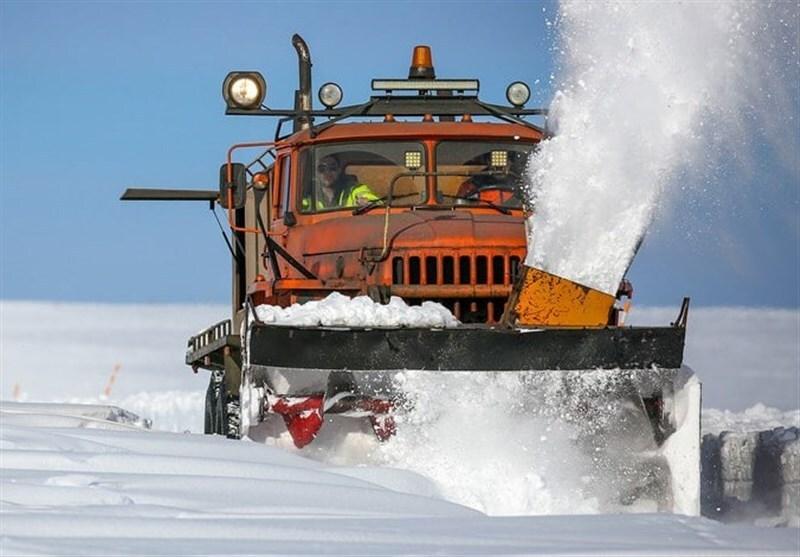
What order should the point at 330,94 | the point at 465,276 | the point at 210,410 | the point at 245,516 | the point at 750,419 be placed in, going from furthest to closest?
the point at 750,419 → the point at 210,410 → the point at 330,94 → the point at 465,276 → the point at 245,516

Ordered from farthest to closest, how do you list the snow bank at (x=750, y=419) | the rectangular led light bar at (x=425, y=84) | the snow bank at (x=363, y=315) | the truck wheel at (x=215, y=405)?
the snow bank at (x=750, y=419) < the truck wheel at (x=215, y=405) < the rectangular led light bar at (x=425, y=84) < the snow bank at (x=363, y=315)

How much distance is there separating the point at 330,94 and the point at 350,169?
802mm

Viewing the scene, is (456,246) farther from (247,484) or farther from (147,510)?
(147,510)

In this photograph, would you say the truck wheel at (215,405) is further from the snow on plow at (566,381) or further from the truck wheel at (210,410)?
the snow on plow at (566,381)

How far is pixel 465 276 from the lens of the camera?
9.99m

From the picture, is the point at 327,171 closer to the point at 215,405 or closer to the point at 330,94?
the point at 330,94

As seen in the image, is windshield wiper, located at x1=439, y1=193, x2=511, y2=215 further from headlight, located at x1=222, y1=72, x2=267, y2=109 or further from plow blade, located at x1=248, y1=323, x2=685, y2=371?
plow blade, located at x1=248, y1=323, x2=685, y2=371

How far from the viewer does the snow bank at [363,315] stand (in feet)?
29.2

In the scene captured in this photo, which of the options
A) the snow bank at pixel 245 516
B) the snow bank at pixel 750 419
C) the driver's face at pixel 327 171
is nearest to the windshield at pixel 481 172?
the driver's face at pixel 327 171

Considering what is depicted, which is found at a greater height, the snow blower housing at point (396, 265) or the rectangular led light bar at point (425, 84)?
the rectangular led light bar at point (425, 84)

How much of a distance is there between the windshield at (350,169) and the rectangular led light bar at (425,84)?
0.65 meters

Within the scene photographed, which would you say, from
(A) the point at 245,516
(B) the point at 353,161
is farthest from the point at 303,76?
(A) the point at 245,516

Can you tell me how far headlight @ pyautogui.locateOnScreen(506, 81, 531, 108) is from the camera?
11.8 m

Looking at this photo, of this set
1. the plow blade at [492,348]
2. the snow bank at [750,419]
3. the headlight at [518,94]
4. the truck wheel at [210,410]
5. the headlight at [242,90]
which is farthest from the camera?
the snow bank at [750,419]
